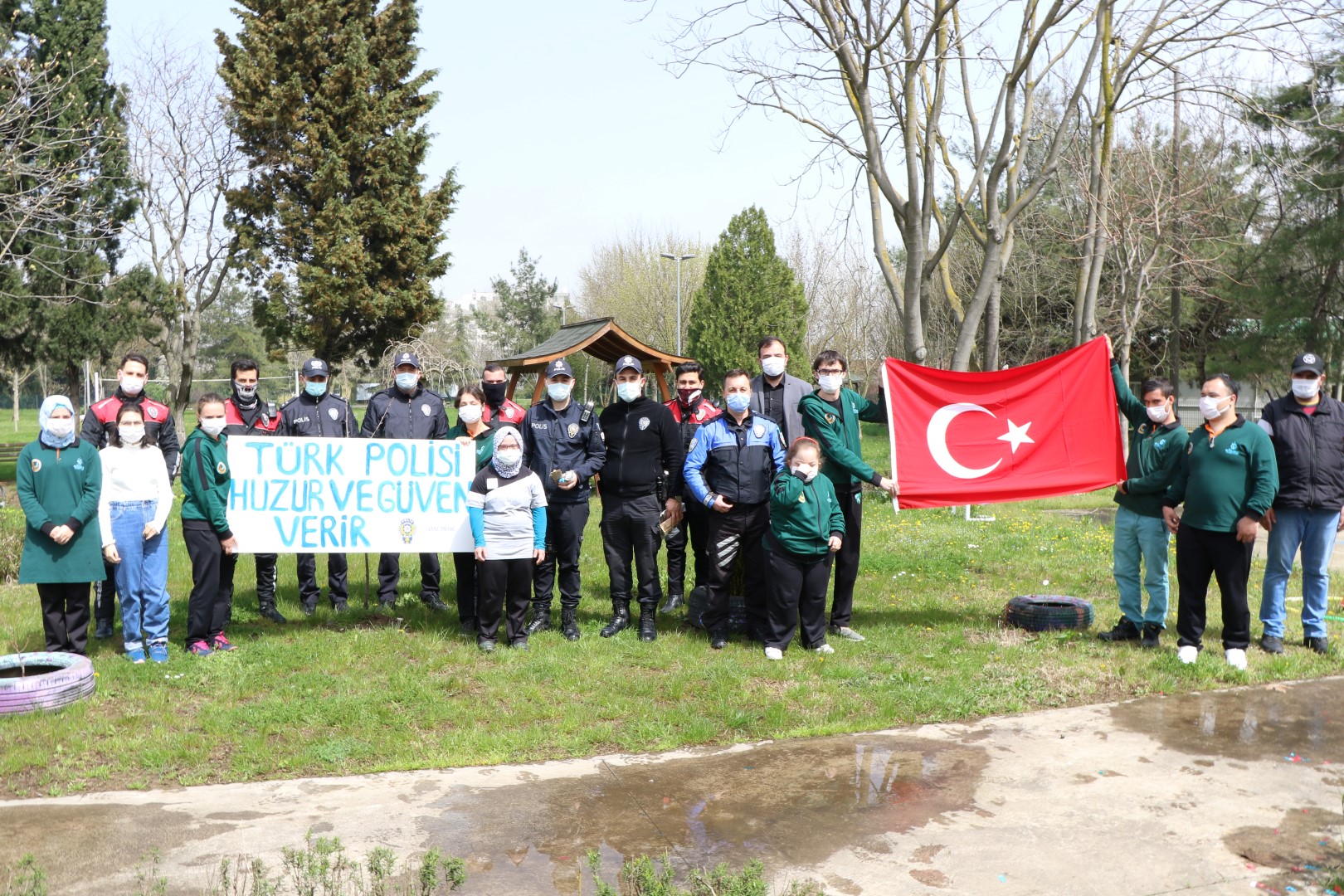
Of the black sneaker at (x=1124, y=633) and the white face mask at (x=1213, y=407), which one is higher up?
the white face mask at (x=1213, y=407)

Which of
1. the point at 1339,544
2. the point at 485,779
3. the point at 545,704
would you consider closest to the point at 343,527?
the point at 545,704

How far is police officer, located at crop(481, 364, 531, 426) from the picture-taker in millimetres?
9172

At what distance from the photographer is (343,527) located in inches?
317

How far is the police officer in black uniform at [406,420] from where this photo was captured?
28.9 feet

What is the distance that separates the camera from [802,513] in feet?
24.0

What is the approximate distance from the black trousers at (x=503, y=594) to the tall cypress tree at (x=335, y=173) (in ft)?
66.7

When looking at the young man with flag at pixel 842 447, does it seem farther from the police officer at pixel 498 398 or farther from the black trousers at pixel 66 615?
the black trousers at pixel 66 615

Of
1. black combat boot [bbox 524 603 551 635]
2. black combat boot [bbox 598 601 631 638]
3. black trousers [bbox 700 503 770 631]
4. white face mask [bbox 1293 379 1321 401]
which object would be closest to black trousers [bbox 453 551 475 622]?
black combat boot [bbox 524 603 551 635]

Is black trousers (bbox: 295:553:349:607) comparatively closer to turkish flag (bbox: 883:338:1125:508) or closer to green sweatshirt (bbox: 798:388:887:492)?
green sweatshirt (bbox: 798:388:887:492)

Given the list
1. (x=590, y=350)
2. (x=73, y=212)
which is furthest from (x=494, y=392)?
(x=73, y=212)

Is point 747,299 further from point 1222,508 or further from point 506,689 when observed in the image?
point 506,689

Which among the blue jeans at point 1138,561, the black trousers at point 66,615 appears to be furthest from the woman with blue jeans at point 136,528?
the blue jeans at point 1138,561

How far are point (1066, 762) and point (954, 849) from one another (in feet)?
4.60

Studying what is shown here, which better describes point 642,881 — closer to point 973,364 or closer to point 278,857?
point 278,857
